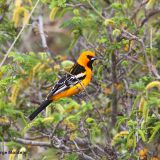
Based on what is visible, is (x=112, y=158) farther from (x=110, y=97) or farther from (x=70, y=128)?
(x=110, y=97)

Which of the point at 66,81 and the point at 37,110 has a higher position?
the point at 66,81

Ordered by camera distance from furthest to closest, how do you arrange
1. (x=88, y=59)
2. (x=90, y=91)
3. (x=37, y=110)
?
1. (x=90, y=91)
2. (x=88, y=59)
3. (x=37, y=110)

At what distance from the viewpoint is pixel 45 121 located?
5.28 meters

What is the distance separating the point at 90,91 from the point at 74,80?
67 centimetres

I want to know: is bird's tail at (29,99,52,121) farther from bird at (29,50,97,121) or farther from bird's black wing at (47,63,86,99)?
bird's black wing at (47,63,86,99)

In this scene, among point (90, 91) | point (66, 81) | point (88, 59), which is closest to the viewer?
point (66, 81)

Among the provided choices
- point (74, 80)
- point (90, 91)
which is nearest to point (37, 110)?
point (74, 80)

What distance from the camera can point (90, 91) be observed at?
7488 millimetres

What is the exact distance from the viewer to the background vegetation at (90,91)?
5219 mm

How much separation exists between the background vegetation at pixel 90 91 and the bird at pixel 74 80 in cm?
10

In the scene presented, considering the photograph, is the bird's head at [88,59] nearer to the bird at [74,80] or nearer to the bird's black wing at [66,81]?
the bird at [74,80]

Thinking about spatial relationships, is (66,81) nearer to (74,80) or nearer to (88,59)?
(74,80)

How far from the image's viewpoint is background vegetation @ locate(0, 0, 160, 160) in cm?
522

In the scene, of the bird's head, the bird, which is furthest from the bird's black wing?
the bird's head
